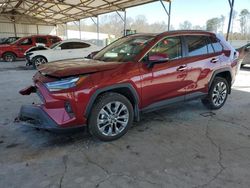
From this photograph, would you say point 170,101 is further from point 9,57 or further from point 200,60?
point 9,57

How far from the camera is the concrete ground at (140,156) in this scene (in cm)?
276

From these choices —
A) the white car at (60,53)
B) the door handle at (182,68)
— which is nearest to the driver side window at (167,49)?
the door handle at (182,68)

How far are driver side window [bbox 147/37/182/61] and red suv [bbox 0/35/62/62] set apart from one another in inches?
519

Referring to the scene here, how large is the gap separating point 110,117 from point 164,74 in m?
1.17

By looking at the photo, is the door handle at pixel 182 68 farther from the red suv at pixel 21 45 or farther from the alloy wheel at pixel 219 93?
the red suv at pixel 21 45

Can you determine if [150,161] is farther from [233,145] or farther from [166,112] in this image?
[166,112]

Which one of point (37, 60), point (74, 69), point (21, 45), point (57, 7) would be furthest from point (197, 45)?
point (57, 7)

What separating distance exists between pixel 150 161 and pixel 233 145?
1.36 metres

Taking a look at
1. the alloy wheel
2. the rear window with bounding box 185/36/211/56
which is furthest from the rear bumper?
the alloy wheel

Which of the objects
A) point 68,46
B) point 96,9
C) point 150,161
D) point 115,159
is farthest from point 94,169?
point 96,9

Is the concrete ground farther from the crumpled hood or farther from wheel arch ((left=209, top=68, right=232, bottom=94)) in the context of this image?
the crumpled hood

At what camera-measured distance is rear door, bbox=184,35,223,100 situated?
14.8 feet

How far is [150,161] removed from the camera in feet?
10.4

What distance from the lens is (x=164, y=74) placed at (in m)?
4.09
